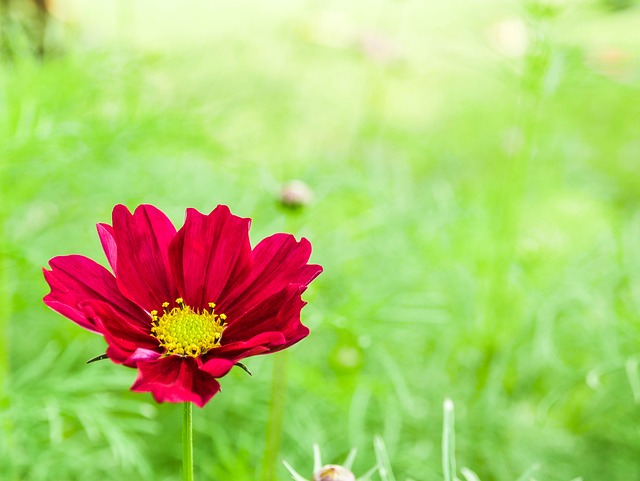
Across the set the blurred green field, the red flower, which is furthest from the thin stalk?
the red flower

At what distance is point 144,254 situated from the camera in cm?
44

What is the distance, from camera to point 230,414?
1124 mm

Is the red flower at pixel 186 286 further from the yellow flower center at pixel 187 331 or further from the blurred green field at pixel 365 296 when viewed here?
the blurred green field at pixel 365 296

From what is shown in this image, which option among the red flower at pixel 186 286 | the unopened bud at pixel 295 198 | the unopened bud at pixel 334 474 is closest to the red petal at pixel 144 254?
the red flower at pixel 186 286

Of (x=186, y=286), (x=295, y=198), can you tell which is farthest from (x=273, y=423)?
(x=186, y=286)

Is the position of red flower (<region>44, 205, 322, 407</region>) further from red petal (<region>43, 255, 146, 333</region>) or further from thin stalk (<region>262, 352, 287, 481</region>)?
A: thin stalk (<region>262, 352, 287, 481</region>)

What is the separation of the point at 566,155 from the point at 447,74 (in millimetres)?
2231

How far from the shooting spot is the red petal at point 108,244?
1.33 ft

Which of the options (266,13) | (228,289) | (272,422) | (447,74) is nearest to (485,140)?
(447,74)

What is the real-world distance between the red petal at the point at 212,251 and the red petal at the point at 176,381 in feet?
0.18

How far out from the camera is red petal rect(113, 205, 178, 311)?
426 millimetres

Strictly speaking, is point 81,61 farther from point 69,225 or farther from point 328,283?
point 328,283

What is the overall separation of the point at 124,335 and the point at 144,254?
1.9 inches

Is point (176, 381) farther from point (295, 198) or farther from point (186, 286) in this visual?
point (295, 198)
